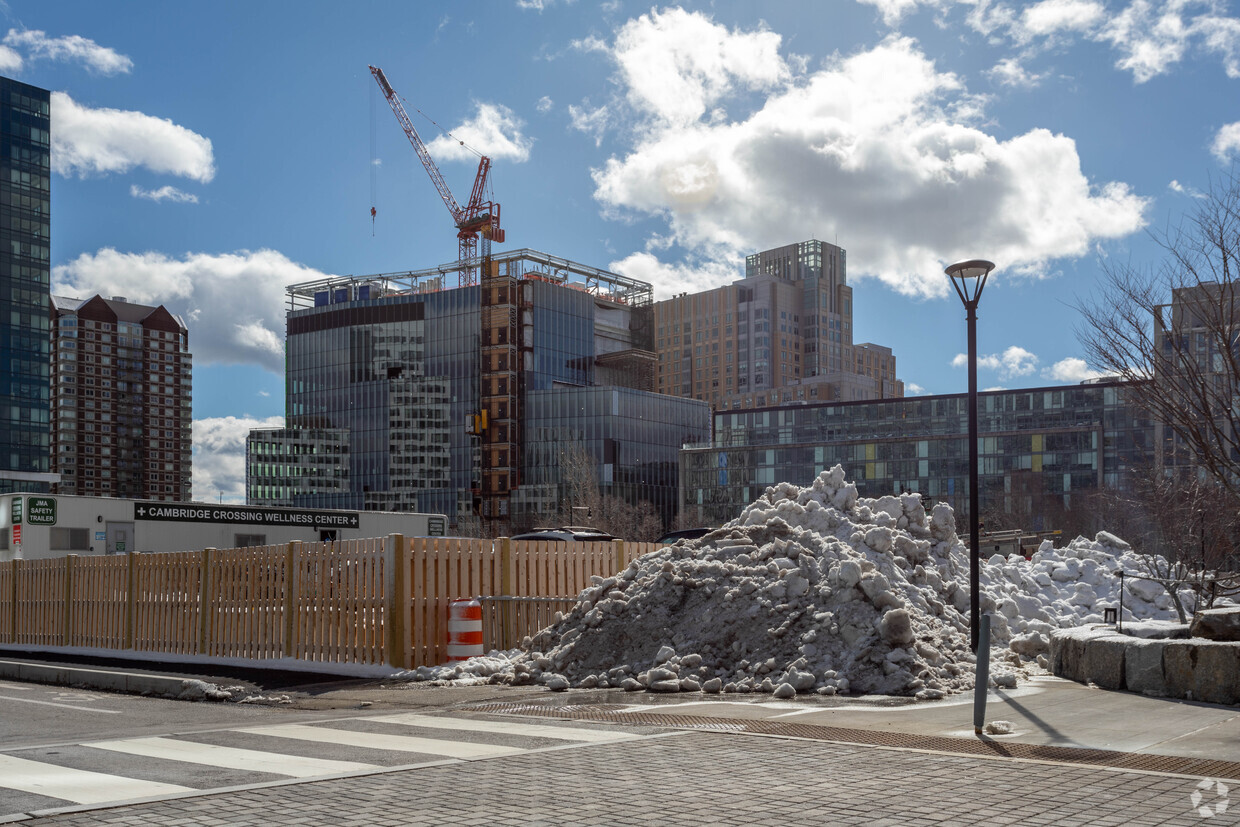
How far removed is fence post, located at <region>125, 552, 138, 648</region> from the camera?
65.7ft

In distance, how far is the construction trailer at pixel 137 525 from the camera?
138ft

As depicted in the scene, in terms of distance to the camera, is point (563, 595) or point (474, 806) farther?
point (563, 595)

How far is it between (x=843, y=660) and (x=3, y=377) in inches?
4213

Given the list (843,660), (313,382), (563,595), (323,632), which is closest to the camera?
(843,660)

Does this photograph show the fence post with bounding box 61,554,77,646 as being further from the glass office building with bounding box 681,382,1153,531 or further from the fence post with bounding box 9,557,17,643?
the glass office building with bounding box 681,382,1153,531

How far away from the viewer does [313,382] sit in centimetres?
13112

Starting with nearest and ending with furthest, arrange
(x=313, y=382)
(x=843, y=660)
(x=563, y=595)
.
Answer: (x=843, y=660) → (x=563, y=595) → (x=313, y=382)

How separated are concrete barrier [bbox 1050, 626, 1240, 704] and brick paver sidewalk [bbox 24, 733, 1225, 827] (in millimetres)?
3850

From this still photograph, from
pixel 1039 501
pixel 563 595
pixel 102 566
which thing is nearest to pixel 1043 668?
pixel 563 595

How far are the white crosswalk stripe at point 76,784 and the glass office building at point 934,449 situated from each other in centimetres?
8774

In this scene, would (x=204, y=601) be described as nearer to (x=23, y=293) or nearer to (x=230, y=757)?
(x=230, y=757)

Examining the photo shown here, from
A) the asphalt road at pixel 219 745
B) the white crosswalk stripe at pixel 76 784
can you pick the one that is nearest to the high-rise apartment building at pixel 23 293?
the asphalt road at pixel 219 745

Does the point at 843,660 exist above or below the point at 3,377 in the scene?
below

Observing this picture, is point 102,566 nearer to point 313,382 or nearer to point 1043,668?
point 1043,668
